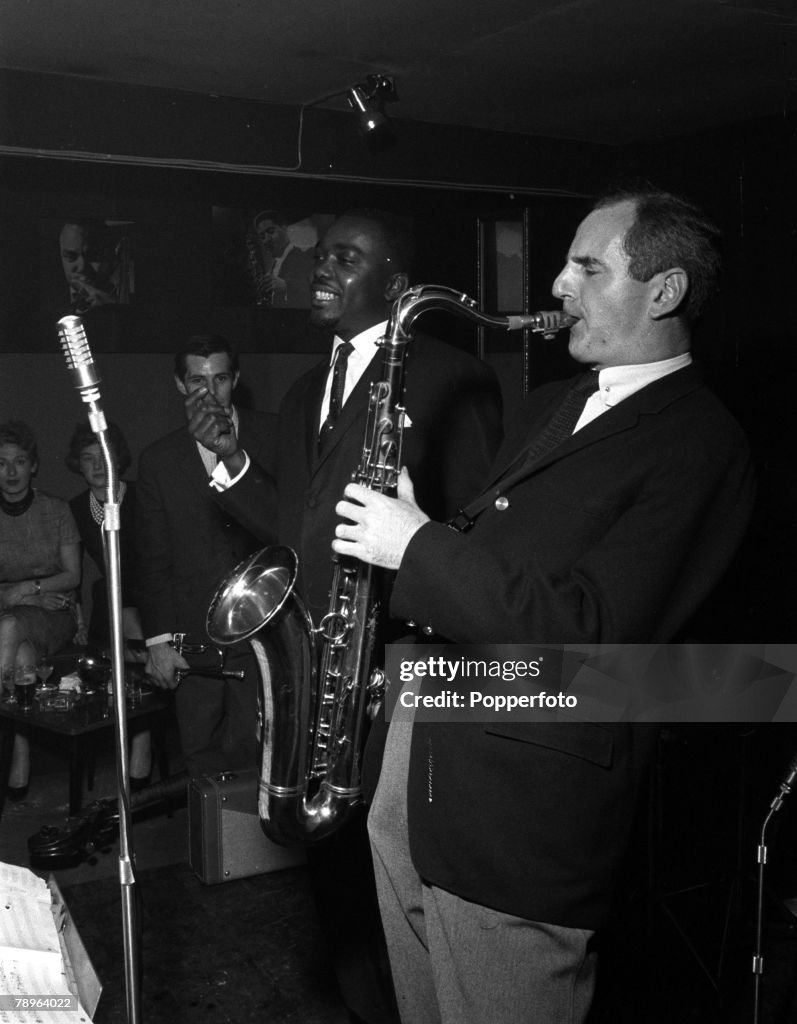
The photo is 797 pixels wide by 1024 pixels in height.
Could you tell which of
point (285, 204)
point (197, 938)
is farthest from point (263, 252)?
point (197, 938)

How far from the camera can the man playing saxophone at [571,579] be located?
1.80 m

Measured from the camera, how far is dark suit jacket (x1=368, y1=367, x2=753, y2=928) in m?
1.79

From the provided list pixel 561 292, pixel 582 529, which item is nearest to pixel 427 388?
pixel 561 292

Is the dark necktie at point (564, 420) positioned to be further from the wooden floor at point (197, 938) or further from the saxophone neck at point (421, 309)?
the wooden floor at point (197, 938)

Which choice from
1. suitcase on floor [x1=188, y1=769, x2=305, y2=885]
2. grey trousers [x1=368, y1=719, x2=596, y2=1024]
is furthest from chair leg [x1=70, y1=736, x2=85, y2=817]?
grey trousers [x1=368, y1=719, x2=596, y2=1024]

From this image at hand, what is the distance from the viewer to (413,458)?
2.84 metres

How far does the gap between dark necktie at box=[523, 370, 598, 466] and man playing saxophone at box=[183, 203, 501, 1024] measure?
686 millimetres

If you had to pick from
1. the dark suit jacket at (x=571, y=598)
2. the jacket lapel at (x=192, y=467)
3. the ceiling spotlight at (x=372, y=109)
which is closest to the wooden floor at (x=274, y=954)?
the dark suit jacket at (x=571, y=598)

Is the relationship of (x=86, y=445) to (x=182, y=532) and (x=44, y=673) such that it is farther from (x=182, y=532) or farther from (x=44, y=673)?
(x=44, y=673)

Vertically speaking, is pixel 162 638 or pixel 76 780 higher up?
pixel 162 638

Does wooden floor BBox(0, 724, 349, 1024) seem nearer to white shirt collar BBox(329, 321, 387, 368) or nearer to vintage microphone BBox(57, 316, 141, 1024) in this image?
vintage microphone BBox(57, 316, 141, 1024)

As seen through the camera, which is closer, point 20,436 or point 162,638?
point 162,638

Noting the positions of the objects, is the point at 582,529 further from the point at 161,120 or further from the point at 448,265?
the point at 448,265

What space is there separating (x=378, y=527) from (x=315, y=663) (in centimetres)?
74
